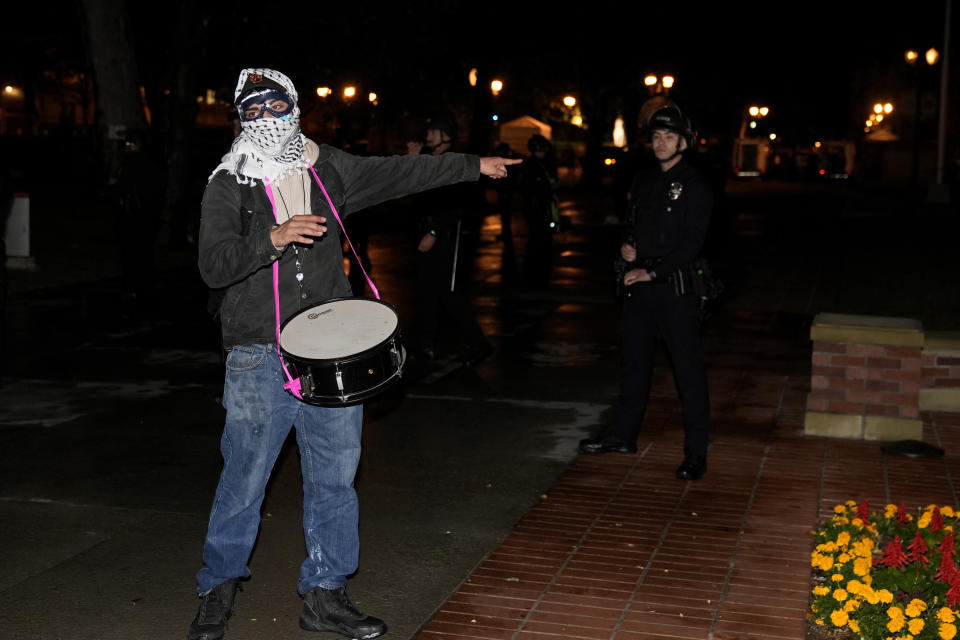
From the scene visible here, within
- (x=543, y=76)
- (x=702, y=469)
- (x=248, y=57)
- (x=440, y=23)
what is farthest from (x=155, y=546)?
(x=543, y=76)

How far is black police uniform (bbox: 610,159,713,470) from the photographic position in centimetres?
645

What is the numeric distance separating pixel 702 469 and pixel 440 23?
98.1 feet

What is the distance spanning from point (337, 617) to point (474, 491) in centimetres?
204

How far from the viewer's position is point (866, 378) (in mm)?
7285

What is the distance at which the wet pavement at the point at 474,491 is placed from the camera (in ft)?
15.5

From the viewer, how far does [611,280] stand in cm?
1600

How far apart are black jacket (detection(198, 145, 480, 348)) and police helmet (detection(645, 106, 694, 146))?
2.08m

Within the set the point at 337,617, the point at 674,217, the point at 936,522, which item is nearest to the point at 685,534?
the point at 936,522

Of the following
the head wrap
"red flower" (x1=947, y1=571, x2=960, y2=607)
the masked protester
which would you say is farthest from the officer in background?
"red flower" (x1=947, y1=571, x2=960, y2=607)

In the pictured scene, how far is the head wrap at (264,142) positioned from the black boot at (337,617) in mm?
1576

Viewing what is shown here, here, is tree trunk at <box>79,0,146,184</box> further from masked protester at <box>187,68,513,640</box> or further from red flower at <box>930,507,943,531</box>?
red flower at <box>930,507,943,531</box>

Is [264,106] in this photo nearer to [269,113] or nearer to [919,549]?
[269,113]

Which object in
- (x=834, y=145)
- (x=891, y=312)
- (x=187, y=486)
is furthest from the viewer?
(x=834, y=145)

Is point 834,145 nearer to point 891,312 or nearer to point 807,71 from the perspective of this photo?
point 807,71
